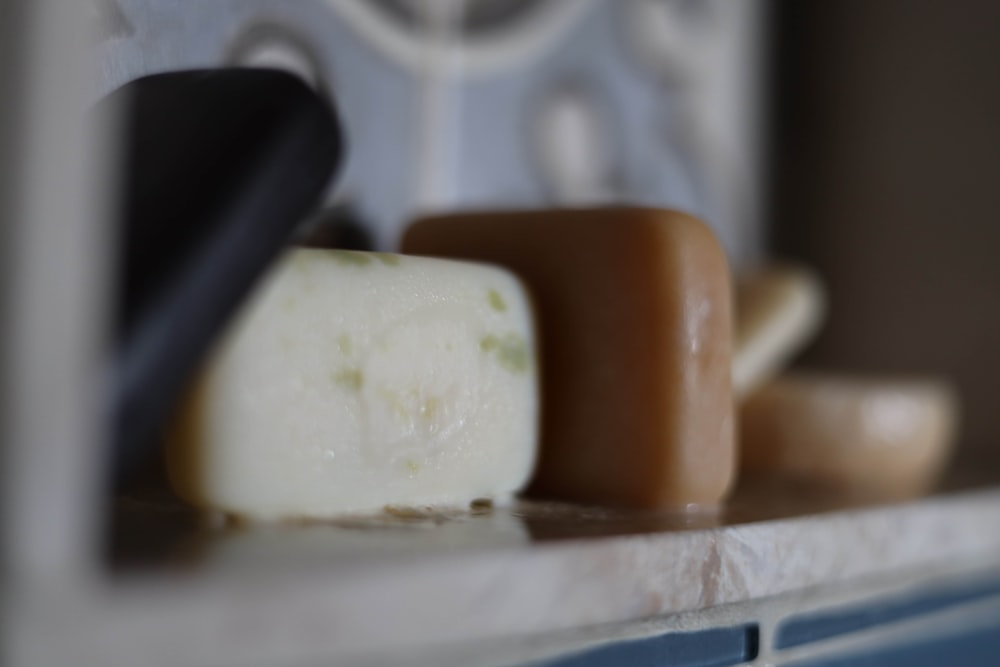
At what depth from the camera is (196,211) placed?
25 centimetres

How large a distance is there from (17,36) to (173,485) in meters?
0.13

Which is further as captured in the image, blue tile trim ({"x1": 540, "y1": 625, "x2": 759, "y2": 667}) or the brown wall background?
the brown wall background

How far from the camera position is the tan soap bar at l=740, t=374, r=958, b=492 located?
521 mm

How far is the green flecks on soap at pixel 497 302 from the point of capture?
342mm

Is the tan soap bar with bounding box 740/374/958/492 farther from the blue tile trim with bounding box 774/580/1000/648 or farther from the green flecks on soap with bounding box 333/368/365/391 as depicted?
the green flecks on soap with bounding box 333/368/365/391

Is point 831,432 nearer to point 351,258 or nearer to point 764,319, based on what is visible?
point 764,319

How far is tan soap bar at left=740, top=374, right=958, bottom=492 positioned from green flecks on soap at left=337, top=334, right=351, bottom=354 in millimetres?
287

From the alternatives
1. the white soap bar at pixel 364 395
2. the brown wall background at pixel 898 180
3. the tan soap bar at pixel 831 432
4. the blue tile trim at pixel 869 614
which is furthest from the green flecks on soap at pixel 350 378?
the brown wall background at pixel 898 180

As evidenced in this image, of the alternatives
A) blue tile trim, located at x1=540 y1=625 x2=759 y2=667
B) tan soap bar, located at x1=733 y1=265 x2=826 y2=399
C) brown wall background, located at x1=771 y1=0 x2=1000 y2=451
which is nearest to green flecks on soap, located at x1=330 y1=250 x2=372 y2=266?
blue tile trim, located at x1=540 y1=625 x2=759 y2=667

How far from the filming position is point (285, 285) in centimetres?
29

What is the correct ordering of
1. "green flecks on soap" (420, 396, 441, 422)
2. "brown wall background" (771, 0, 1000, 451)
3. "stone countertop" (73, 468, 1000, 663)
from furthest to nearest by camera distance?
"brown wall background" (771, 0, 1000, 451) → "green flecks on soap" (420, 396, 441, 422) → "stone countertop" (73, 468, 1000, 663)

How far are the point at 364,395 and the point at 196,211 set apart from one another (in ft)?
0.25

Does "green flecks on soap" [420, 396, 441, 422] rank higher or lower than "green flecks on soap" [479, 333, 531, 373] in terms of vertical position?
lower

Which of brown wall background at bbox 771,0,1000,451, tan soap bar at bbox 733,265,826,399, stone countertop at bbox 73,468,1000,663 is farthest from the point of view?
brown wall background at bbox 771,0,1000,451
